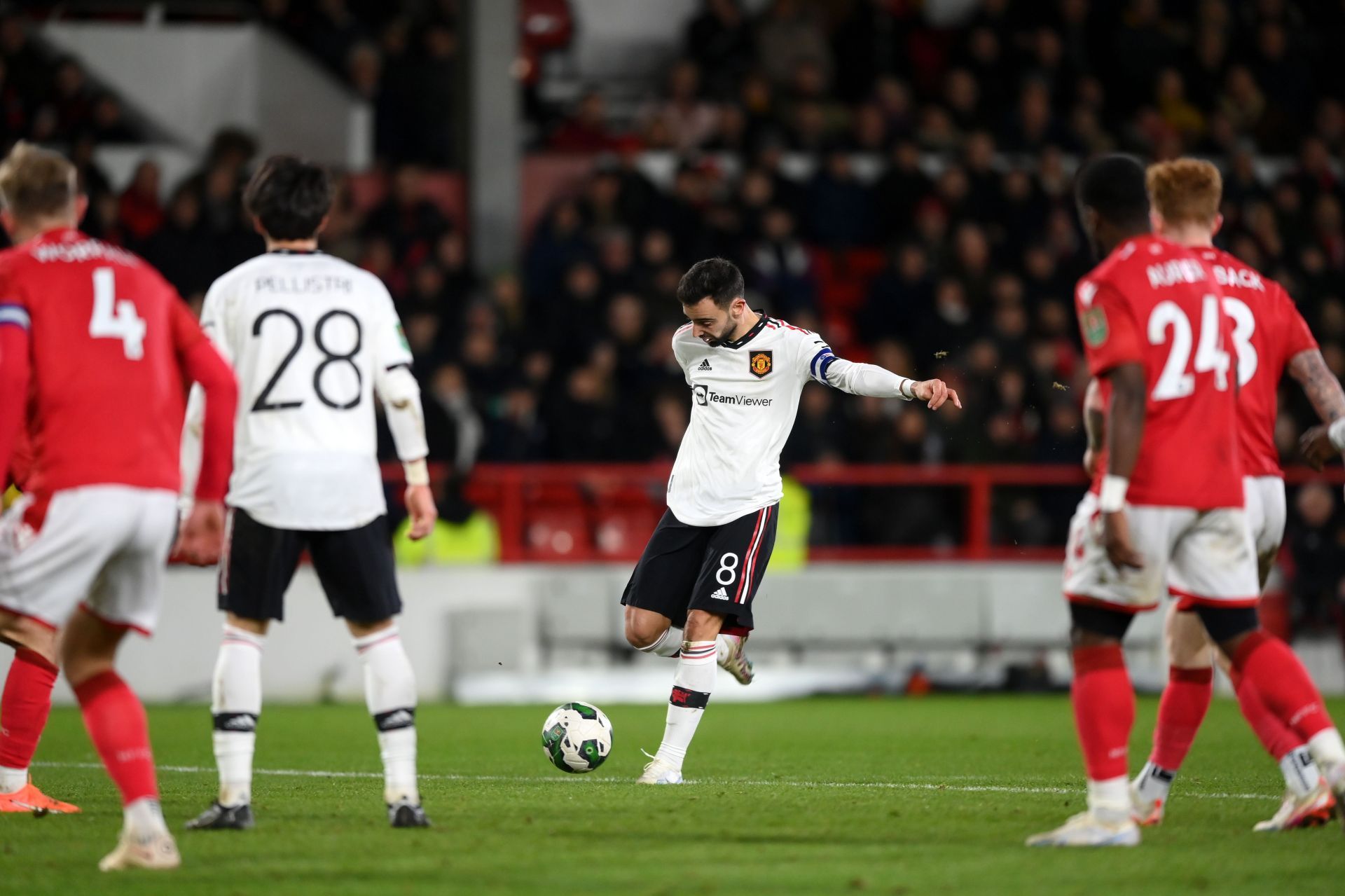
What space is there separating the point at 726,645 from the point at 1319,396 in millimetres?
3239

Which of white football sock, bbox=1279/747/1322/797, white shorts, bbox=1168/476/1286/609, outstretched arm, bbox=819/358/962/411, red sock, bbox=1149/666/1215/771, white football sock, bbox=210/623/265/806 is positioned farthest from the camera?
outstretched arm, bbox=819/358/962/411

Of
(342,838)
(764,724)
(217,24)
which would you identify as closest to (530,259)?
(217,24)

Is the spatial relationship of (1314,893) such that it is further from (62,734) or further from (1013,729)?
(62,734)

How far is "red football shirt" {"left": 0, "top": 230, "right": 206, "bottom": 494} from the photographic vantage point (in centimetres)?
561

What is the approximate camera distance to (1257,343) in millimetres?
6434

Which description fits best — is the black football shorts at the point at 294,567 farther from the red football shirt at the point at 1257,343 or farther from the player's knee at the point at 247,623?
the red football shirt at the point at 1257,343

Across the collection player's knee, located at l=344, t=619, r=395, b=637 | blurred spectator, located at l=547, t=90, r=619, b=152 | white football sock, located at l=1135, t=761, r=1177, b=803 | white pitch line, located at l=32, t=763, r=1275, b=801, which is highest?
blurred spectator, located at l=547, t=90, r=619, b=152

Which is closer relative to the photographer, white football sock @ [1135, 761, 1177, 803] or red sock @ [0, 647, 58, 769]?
white football sock @ [1135, 761, 1177, 803]

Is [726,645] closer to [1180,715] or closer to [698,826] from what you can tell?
[698,826]

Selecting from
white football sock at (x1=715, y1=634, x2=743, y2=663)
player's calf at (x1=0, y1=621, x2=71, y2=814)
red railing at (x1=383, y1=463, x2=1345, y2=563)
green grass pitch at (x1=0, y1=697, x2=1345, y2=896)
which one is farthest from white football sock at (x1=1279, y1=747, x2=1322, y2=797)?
red railing at (x1=383, y1=463, x2=1345, y2=563)

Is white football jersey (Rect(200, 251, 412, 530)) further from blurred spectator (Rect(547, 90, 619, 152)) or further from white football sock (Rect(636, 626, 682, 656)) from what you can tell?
blurred spectator (Rect(547, 90, 619, 152))

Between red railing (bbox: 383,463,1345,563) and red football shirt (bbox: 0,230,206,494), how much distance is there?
8.85m

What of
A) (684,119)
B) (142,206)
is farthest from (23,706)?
(684,119)

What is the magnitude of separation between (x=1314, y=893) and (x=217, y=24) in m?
16.2
